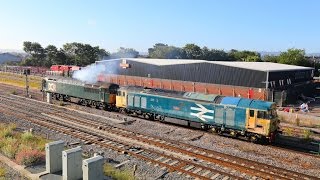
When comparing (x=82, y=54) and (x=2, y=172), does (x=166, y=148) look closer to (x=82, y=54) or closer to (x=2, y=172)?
(x=2, y=172)

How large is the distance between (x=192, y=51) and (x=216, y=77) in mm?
82356

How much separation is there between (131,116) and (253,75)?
65.5 feet

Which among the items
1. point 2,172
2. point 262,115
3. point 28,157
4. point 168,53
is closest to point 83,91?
point 262,115

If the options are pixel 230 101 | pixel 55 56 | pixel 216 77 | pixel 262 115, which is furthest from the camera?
pixel 55 56

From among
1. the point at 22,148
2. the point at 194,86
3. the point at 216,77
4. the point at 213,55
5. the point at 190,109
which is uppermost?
the point at 213,55

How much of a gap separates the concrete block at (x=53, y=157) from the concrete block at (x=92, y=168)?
2463 millimetres

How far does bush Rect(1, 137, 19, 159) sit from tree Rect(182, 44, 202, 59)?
11131 cm

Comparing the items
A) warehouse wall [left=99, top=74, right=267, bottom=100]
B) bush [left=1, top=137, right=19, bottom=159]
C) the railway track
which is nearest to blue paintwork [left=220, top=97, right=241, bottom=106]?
the railway track

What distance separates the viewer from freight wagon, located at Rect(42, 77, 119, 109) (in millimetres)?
34750

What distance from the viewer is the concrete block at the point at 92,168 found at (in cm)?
1324

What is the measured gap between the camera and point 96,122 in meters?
29.2

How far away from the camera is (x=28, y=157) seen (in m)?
16.0

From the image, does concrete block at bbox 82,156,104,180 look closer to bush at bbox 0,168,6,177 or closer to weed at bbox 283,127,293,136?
bush at bbox 0,168,6,177

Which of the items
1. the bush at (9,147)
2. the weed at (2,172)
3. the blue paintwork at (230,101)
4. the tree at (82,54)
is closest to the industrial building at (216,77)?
the blue paintwork at (230,101)
